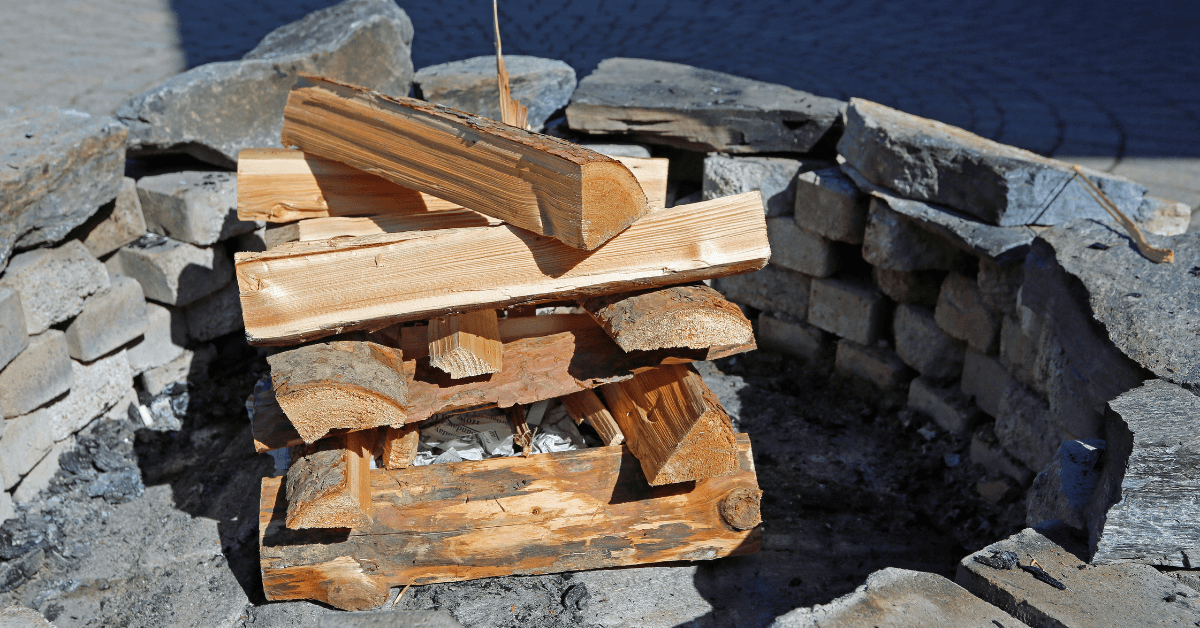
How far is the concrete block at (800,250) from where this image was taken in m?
4.08

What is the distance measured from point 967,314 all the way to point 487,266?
215 centimetres

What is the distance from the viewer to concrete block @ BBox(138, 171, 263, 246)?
12.3 feet

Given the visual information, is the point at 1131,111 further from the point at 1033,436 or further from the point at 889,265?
the point at 1033,436

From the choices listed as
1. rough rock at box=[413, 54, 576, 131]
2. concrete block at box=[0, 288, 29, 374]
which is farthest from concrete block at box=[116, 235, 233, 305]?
rough rock at box=[413, 54, 576, 131]

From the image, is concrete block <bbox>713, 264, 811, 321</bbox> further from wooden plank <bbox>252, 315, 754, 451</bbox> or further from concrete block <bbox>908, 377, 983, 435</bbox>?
wooden plank <bbox>252, 315, 754, 451</bbox>

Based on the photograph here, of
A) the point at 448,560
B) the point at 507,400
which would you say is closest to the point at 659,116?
the point at 507,400

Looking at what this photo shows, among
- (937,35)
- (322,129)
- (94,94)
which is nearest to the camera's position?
(322,129)

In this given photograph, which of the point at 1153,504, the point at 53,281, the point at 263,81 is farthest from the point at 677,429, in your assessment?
the point at 263,81

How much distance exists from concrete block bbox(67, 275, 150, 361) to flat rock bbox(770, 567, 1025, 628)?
3.11 metres

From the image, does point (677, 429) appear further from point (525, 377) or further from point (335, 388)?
point (335, 388)

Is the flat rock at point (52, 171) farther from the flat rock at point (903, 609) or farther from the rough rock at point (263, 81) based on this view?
the flat rock at point (903, 609)

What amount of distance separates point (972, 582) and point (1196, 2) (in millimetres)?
6983

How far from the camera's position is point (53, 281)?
3.37m

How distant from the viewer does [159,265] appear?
3732 mm
